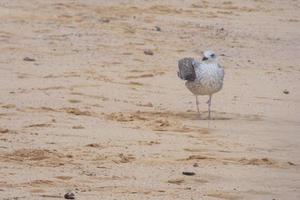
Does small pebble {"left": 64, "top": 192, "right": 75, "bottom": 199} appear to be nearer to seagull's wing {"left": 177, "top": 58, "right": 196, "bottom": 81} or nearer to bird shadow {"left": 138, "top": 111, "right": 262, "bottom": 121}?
bird shadow {"left": 138, "top": 111, "right": 262, "bottom": 121}

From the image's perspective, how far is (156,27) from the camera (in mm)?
17672

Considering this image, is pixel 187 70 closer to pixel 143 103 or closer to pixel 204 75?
pixel 204 75

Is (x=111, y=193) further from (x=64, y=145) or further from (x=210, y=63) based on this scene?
(x=210, y=63)

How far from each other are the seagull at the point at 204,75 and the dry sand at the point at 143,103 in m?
0.27

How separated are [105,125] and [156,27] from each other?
7.18 meters

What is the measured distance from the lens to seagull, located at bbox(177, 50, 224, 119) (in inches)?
466

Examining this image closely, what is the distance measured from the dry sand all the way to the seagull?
0.89 ft

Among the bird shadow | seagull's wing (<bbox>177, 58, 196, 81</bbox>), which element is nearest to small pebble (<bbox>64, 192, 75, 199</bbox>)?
the bird shadow

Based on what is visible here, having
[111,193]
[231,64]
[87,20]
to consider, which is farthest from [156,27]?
[111,193]

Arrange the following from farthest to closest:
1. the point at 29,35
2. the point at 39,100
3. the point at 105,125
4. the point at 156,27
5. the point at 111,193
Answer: the point at 156,27 → the point at 29,35 → the point at 39,100 → the point at 105,125 → the point at 111,193

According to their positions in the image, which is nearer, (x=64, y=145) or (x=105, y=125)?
(x=64, y=145)

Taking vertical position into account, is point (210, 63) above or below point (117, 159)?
above

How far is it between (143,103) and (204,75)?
29.8 inches

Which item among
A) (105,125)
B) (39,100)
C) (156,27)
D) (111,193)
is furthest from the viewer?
(156,27)
